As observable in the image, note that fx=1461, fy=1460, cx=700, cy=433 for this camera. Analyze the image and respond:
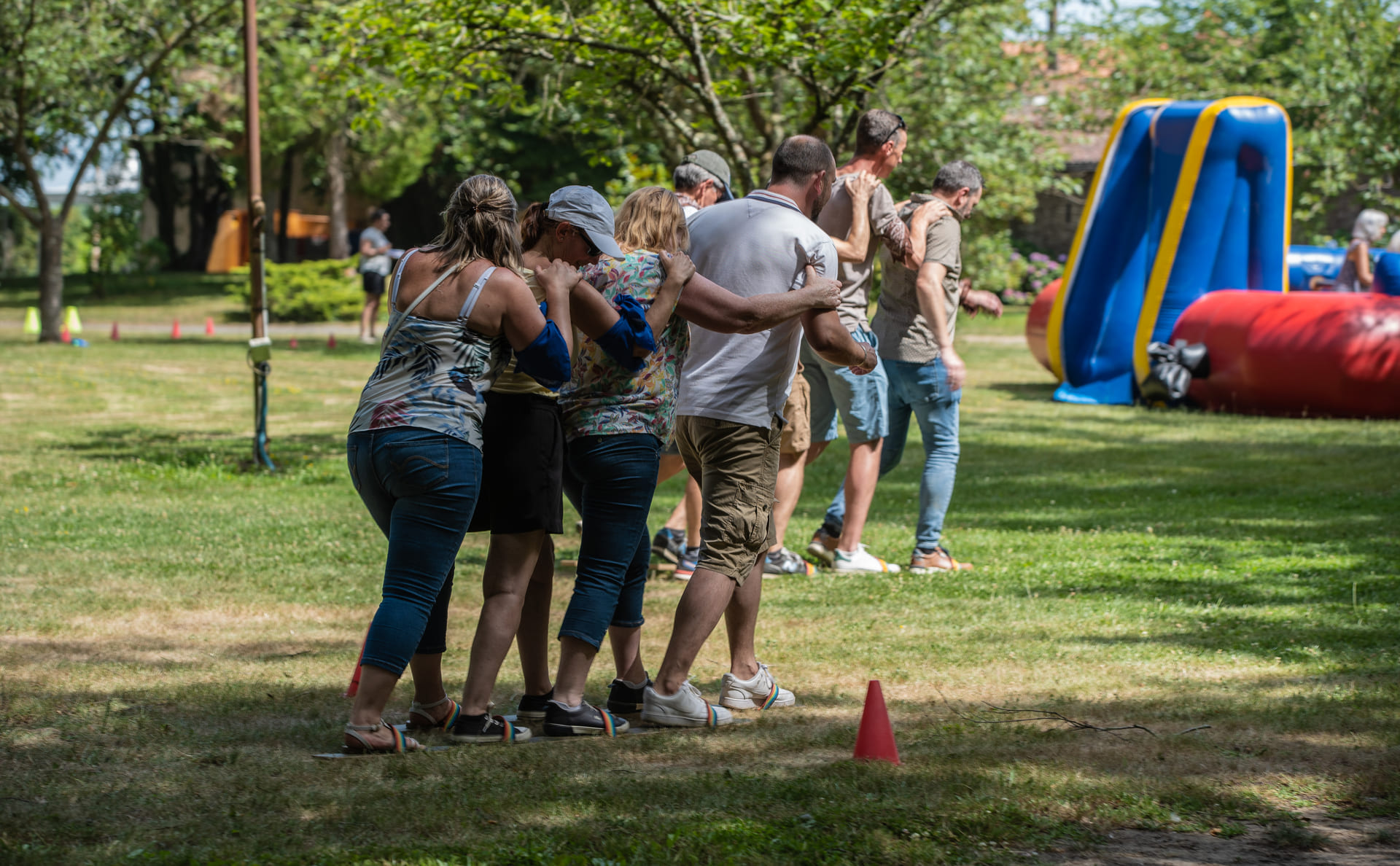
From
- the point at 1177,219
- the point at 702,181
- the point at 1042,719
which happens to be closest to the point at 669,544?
the point at 702,181

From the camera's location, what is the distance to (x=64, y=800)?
3912 mm

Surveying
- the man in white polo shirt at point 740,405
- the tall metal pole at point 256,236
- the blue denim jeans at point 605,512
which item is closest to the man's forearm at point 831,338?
the man in white polo shirt at point 740,405

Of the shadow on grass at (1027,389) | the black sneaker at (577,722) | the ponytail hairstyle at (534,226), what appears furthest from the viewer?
the shadow on grass at (1027,389)

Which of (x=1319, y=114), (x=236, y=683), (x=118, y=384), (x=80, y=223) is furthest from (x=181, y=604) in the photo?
(x=80, y=223)

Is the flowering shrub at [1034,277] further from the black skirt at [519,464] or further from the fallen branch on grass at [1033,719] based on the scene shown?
the black skirt at [519,464]

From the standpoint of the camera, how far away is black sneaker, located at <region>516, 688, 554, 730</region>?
4875mm

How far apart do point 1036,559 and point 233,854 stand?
5282 millimetres

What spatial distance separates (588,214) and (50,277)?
23.0m

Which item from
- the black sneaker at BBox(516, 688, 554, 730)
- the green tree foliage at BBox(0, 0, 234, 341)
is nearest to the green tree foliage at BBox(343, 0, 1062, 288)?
the black sneaker at BBox(516, 688, 554, 730)

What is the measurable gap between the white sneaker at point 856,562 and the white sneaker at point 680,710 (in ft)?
9.20

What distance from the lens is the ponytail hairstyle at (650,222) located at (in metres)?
4.68

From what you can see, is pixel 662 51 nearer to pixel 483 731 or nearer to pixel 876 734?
pixel 483 731

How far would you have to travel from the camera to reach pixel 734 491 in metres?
4.86

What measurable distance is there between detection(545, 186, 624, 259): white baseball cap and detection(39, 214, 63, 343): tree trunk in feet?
72.5
